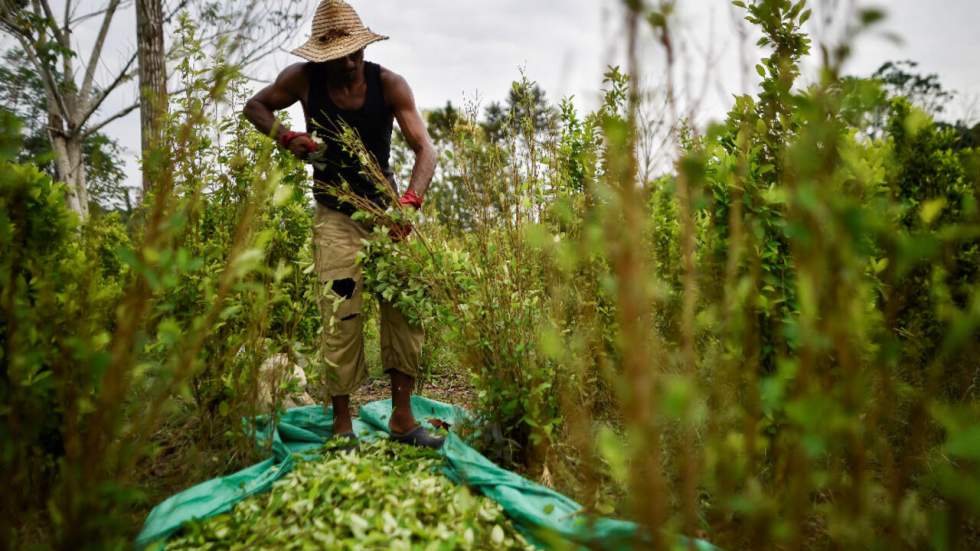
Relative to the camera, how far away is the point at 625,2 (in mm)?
885

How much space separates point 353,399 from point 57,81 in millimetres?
9116

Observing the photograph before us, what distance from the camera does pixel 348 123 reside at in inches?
125

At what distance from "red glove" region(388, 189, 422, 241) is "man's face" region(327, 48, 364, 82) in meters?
0.78

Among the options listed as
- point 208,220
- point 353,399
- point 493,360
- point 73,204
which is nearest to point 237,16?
point 493,360

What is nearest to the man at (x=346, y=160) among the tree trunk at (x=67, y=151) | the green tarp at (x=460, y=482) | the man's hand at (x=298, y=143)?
the man's hand at (x=298, y=143)

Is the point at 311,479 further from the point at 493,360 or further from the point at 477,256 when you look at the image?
the point at 477,256

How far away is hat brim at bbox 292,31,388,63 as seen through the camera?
300cm

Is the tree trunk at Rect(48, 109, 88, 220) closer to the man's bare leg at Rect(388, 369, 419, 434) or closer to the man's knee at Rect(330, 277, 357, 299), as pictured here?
the man's knee at Rect(330, 277, 357, 299)

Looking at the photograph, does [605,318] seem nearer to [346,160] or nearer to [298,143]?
[346,160]

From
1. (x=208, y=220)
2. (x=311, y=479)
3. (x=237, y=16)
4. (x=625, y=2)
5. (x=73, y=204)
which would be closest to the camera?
(x=625, y=2)

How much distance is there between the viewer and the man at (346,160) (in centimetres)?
306

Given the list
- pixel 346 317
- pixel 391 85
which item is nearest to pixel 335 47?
pixel 391 85

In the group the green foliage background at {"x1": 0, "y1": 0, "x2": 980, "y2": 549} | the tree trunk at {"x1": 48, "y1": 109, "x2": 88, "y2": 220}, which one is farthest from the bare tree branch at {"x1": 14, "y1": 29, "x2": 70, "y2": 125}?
the green foliage background at {"x1": 0, "y1": 0, "x2": 980, "y2": 549}

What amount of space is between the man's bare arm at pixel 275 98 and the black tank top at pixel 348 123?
72mm
